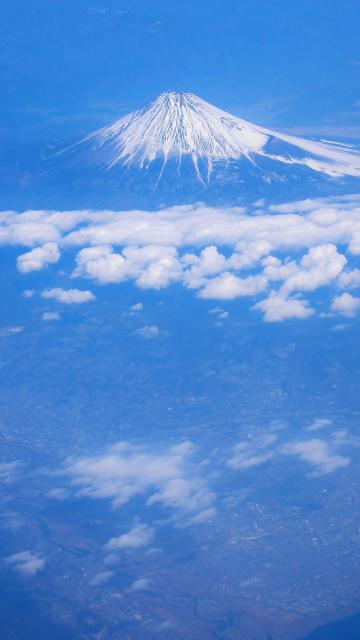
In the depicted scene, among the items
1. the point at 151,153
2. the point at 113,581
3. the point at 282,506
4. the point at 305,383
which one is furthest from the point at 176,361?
the point at 151,153

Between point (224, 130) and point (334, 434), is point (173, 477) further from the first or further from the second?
point (224, 130)

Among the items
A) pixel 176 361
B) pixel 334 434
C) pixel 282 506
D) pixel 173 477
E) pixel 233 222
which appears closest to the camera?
pixel 282 506

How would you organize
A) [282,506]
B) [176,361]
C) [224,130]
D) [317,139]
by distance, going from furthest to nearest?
[317,139] → [224,130] → [176,361] → [282,506]

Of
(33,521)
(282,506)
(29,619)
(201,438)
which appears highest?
(201,438)

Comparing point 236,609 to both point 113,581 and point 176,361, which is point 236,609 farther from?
point 176,361

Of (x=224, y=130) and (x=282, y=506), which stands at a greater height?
(x=224, y=130)

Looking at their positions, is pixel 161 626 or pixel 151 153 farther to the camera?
pixel 151 153

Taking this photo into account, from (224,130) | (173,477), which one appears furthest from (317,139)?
(173,477)
